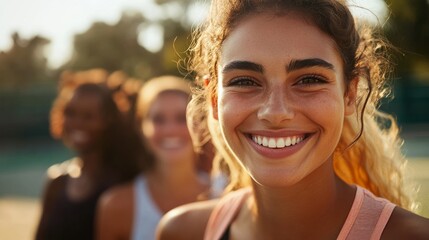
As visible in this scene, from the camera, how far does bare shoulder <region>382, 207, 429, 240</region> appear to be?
80.0 inches

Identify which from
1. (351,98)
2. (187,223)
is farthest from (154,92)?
(351,98)

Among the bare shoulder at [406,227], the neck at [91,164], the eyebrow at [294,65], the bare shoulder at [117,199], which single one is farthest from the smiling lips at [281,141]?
the neck at [91,164]

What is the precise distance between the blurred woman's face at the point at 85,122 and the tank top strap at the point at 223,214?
2.19m

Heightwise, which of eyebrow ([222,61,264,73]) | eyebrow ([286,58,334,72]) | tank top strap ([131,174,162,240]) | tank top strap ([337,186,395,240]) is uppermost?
eyebrow ([222,61,264,73])

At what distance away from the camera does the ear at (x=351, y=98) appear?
2291 millimetres

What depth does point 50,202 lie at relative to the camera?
441 cm

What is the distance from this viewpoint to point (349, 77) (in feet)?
7.52

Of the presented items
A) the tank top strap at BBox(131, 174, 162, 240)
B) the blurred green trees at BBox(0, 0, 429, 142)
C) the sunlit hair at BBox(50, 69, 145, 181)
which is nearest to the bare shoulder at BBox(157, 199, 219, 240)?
the tank top strap at BBox(131, 174, 162, 240)

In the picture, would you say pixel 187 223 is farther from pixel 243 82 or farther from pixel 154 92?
pixel 154 92

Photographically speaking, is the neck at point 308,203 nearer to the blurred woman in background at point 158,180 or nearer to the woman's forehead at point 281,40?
the woman's forehead at point 281,40

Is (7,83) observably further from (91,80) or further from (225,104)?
(225,104)

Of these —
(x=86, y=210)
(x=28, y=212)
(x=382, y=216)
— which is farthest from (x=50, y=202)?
(x=28, y=212)

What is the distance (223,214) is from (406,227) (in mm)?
687

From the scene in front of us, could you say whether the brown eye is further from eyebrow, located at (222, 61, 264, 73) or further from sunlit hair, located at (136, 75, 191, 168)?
sunlit hair, located at (136, 75, 191, 168)
